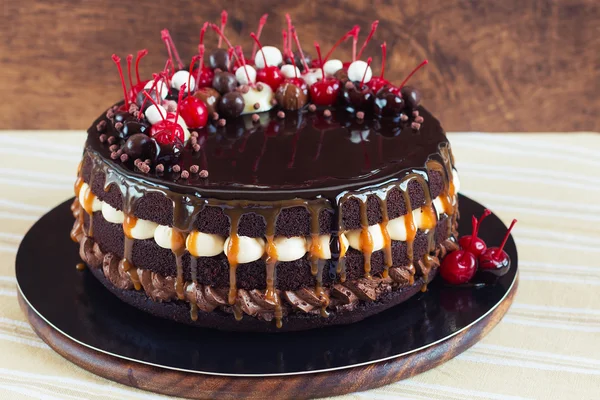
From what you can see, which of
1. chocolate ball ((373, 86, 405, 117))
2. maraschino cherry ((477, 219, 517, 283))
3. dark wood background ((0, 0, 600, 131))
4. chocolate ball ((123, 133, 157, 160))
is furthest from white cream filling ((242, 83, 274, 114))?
dark wood background ((0, 0, 600, 131))

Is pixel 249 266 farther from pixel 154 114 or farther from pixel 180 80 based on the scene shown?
pixel 180 80

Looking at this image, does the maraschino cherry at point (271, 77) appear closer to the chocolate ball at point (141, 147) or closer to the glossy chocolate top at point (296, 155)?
the glossy chocolate top at point (296, 155)

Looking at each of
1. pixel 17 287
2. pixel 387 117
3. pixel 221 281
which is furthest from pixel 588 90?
pixel 17 287

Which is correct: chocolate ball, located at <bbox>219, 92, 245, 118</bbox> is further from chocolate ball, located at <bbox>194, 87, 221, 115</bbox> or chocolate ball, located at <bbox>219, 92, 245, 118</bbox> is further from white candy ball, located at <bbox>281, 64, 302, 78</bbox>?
white candy ball, located at <bbox>281, 64, 302, 78</bbox>

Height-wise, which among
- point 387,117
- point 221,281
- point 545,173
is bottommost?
point 545,173

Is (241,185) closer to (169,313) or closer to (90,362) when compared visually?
(169,313)

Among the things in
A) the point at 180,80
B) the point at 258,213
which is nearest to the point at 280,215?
the point at 258,213
